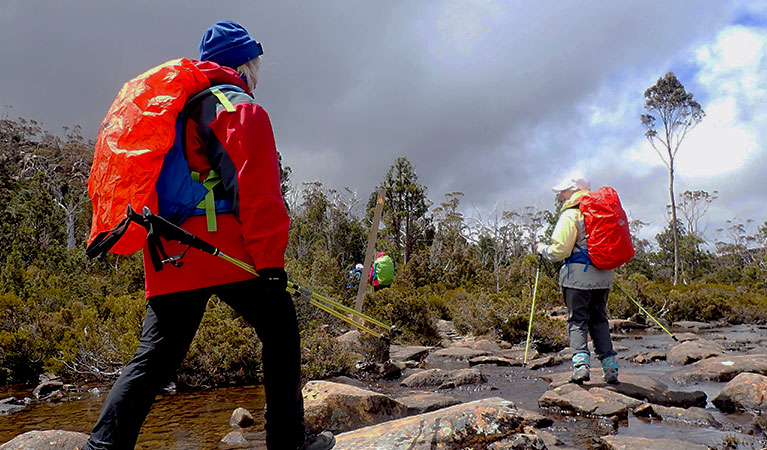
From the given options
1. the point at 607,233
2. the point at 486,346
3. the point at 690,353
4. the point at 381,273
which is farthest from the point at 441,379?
the point at 381,273

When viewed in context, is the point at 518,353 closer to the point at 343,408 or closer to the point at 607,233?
the point at 607,233

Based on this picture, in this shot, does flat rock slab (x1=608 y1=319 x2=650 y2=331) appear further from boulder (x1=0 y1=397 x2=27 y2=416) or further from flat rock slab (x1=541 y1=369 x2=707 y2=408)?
boulder (x1=0 y1=397 x2=27 y2=416)

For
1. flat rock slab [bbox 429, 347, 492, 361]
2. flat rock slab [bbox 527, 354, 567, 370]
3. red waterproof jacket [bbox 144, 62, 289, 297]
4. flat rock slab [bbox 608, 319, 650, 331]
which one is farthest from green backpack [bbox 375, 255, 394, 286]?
red waterproof jacket [bbox 144, 62, 289, 297]

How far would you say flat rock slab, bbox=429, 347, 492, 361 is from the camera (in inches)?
292

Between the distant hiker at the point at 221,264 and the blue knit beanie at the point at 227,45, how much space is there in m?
0.21

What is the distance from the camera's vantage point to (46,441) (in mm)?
2744

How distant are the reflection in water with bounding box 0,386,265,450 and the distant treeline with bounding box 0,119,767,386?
579 millimetres

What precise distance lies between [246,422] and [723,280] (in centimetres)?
2999

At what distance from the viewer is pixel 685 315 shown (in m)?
14.4

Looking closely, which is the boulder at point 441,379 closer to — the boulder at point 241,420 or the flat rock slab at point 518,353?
the flat rock slab at point 518,353

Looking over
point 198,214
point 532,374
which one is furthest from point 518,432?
point 532,374

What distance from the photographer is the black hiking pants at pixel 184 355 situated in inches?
68.2

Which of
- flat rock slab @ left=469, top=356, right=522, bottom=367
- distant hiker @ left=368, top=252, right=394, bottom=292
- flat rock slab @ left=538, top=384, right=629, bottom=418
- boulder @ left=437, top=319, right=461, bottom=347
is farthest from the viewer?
distant hiker @ left=368, top=252, right=394, bottom=292

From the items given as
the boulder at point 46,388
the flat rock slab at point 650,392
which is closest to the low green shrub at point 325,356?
the boulder at point 46,388
